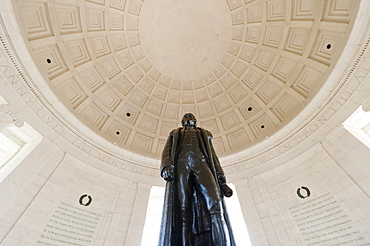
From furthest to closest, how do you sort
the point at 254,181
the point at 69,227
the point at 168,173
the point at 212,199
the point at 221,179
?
the point at 254,181, the point at 69,227, the point at 221,179, the point at 168,173, the point at 212,199

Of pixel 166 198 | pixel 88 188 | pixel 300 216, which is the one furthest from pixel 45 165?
pixel 300 216

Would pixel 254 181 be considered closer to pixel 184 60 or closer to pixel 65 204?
pixel 65 204

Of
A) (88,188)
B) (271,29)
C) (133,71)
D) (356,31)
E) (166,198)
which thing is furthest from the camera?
(133,71)

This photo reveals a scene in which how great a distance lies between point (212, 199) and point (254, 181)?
6.94 meters

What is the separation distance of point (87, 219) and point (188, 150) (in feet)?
20.6

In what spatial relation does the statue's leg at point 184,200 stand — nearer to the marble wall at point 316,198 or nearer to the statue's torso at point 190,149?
the statue's torso at point 190,149

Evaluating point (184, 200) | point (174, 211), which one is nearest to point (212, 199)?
point (184, 200)

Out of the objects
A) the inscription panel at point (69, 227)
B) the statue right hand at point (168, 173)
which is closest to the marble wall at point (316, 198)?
the statue right hand at point (168, 173)

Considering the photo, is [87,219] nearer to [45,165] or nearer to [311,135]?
[45,165]

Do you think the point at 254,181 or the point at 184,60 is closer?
the point at 254,181

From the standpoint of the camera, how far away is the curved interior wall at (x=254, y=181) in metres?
5.70

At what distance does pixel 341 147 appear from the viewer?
6574 millimetres

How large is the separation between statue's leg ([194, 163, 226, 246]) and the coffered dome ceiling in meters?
8.12

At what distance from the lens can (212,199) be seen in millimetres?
2557
